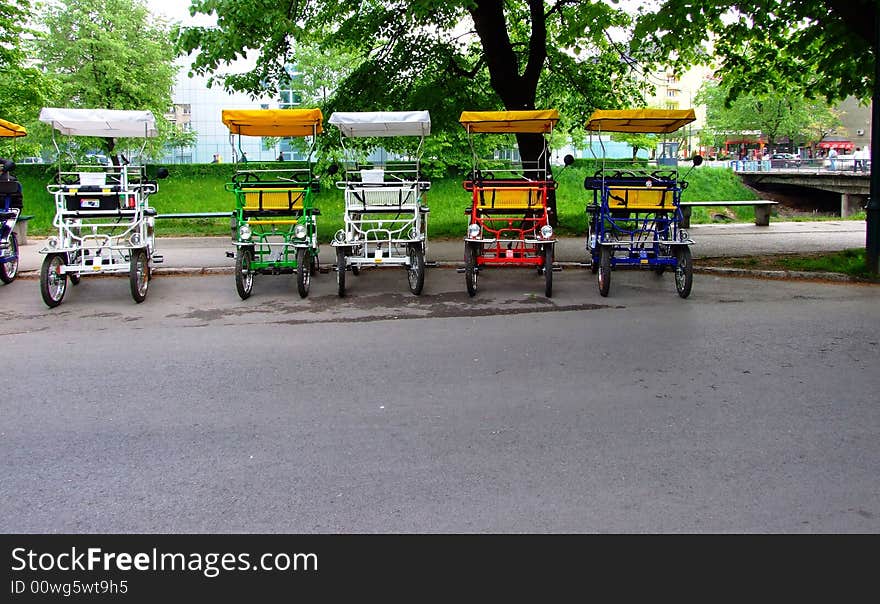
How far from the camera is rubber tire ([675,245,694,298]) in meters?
11.4

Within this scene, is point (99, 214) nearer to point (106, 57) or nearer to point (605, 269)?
point (605, 269)

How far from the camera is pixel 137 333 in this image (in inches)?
376

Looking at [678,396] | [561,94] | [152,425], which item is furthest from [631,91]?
[152,425]

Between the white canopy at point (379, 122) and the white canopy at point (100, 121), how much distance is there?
3157mm

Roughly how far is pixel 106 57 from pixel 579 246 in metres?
27.9

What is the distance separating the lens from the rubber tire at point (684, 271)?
1139 cm

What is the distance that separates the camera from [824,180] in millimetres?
57406

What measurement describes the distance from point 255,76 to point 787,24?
37.7ft

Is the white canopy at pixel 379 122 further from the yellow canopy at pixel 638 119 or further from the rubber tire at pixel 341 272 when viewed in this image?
the yellow canopy at pixel 638 119

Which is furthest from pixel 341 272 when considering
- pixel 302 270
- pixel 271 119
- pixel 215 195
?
pixel 215 195

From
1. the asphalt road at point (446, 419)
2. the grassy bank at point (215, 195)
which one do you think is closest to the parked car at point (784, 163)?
the grassy bank at point (215, 195)

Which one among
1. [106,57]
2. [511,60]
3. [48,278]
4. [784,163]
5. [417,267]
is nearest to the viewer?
[48,278]

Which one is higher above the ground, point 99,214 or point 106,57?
point 106,57

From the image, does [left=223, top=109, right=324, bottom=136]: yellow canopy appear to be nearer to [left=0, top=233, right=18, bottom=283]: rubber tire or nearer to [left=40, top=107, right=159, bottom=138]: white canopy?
[left=40, top=107, right=159, bottom=138]: white canopy
